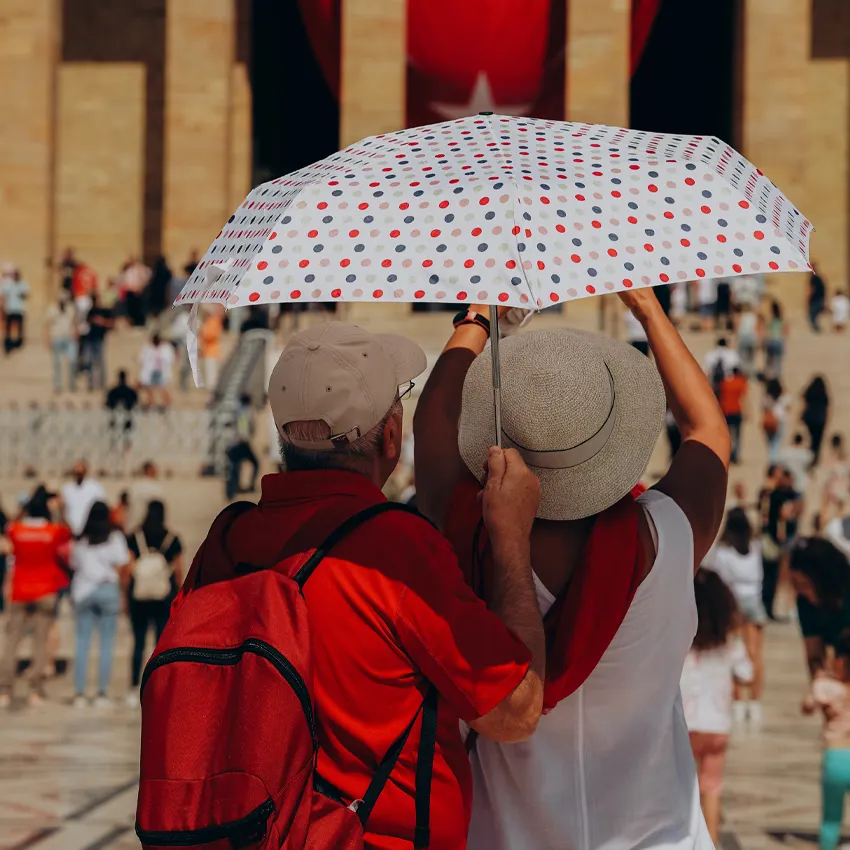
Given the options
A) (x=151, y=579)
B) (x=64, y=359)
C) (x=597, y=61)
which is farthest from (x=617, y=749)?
(x=597, y=61)

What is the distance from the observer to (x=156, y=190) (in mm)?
31516

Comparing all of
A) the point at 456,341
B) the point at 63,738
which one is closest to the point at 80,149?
the point at 63,738

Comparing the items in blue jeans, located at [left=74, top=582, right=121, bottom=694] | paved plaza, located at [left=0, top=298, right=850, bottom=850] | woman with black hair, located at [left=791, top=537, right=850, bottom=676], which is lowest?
paved plaza, located at [left=0, top=298, right=850, bottom=850]

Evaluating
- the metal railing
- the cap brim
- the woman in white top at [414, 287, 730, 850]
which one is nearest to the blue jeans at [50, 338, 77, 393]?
the metal railing

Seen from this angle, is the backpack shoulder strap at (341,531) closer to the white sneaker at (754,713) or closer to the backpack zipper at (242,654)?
the backpack zipper at (242,654)

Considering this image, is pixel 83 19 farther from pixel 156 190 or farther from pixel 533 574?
pixel 533 574

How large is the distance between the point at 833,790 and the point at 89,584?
6.20 metres

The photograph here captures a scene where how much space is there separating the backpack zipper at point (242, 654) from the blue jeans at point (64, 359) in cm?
1975

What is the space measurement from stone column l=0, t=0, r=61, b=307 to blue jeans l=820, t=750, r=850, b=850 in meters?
23.6

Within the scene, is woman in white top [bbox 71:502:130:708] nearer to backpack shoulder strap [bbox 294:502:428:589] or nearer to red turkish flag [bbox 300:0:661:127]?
backpack shoulder strap [bbox 294:502:428:589]

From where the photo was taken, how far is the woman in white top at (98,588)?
11.4 metres

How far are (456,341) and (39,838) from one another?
4943 mm

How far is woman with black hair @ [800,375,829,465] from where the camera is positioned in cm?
1908

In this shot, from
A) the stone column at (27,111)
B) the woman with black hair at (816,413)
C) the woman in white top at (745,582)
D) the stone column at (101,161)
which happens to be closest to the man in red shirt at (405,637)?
the woman in white top at (745,582)
